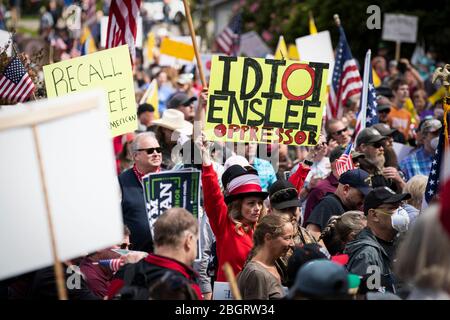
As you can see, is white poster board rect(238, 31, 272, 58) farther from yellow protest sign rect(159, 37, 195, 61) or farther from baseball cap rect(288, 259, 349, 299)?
baseball cap rect(288, 259, 349, 299)

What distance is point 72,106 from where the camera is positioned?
4637 millimetres

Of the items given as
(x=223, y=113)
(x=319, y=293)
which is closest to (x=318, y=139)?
(x=223, y=113)

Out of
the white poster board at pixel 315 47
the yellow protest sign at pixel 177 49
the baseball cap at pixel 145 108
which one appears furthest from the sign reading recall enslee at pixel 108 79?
the yellow protest sign at pixel 177 49

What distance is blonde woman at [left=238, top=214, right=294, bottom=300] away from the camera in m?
6.59

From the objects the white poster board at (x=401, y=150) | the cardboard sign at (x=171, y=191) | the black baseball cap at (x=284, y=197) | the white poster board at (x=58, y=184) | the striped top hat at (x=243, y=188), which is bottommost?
the white poster board at (x=401, y=150)

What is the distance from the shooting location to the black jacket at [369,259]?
7020 mm

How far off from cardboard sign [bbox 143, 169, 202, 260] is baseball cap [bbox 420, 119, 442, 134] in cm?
504

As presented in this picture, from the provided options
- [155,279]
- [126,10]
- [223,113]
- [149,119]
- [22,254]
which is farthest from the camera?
[149,119]

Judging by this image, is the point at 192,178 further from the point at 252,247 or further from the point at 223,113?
the point at 223,113

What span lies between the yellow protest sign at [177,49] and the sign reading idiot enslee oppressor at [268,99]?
8419 millimetres

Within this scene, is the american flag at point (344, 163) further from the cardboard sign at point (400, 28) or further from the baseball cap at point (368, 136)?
the cardboard sign at point (400, 28)

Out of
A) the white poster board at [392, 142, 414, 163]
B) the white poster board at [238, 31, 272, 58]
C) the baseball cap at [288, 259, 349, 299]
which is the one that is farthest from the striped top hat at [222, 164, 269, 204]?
the white poster board at [238, 31, 272, 58]
